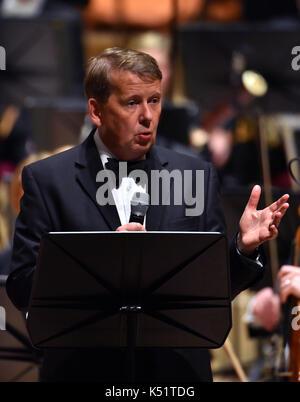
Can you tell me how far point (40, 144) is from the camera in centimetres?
535

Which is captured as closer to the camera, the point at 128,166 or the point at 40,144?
the point at 128,166

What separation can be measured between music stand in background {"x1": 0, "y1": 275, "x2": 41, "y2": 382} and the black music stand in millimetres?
966

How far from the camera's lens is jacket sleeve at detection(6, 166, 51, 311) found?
242cm

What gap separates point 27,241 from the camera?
244 cm

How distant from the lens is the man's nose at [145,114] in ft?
7.88

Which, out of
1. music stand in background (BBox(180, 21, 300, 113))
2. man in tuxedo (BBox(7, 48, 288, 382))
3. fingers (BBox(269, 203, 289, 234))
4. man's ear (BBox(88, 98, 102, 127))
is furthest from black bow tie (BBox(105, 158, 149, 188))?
music stand in background (BBox(180, 21, 300, 113))

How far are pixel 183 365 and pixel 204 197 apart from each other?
1.59 ft

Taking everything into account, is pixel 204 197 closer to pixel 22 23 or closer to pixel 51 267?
pixel 51 267

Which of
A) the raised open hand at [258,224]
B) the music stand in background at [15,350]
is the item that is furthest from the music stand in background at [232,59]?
→ the raised open hand at [258,224]

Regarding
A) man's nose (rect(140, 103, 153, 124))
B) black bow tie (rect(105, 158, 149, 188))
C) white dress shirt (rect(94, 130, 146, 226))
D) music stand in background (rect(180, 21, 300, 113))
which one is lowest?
white dress shirt (rect(94, 130, 146, 226))

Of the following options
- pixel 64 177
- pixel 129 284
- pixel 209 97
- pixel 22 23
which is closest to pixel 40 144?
pixel 22 23

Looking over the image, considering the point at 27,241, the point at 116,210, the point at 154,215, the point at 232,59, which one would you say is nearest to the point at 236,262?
the point at 154,215

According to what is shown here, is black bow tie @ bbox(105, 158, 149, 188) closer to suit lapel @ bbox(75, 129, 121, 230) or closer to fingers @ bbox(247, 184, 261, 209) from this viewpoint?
suit lapel @ bbox(75, 129, 121, 230)
